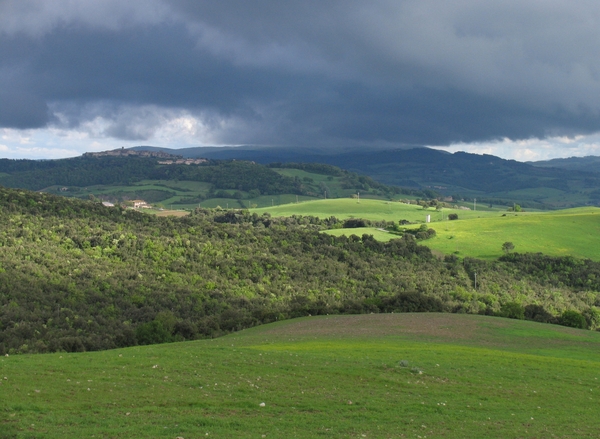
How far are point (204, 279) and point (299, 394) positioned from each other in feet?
169

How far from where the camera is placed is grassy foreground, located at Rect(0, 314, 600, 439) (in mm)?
17312

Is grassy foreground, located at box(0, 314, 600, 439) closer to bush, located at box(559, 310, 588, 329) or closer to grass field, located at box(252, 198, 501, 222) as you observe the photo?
bush, located at box(559, 310, 588, 329)

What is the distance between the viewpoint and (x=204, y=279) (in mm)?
71500

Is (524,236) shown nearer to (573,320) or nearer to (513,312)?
(513,312)

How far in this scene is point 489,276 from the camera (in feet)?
312

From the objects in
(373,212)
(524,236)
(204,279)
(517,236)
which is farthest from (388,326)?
(373,212)

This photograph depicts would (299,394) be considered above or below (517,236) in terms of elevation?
above

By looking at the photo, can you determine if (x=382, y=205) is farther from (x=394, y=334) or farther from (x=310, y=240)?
(x=394, y=334)

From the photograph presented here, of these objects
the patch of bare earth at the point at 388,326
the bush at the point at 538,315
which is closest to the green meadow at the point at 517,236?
the bush at the point at 538,315

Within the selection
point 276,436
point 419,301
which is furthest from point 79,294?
point 276,436

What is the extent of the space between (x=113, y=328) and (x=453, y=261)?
Answer: 222ft

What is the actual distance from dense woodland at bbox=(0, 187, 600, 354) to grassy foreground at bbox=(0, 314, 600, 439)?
18.0 m

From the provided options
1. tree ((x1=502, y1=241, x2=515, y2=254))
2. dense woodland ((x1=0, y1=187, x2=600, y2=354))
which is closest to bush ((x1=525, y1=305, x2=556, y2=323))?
dense woodland ((x1=0, y1=187, x2=600, y2=354))

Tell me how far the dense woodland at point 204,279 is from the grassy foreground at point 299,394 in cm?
1803
